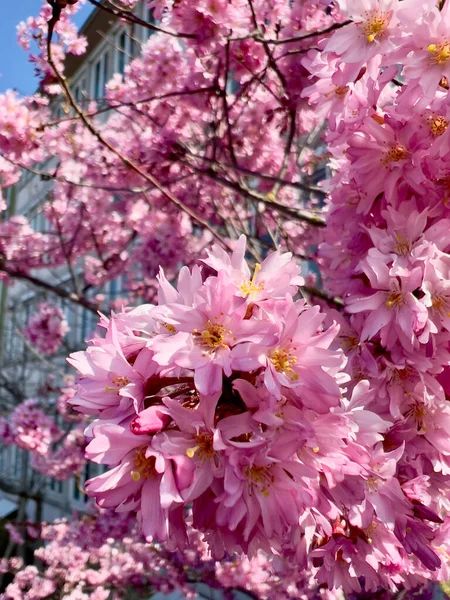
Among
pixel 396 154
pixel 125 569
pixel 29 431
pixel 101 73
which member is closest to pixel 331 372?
pixel 396 154

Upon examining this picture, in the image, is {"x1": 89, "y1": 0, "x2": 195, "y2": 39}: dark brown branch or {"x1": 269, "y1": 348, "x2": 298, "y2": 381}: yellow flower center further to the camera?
{"x1": 89, "y1": 0, "x2": 195, "y2": 39}: dark brown branch

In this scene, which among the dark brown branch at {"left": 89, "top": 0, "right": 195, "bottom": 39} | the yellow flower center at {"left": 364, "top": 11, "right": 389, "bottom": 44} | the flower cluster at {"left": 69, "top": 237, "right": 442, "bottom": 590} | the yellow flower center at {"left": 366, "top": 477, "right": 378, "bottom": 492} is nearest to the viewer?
the flower cluster at {"left": 69, "top": 237, "right": 442, "bottom": 590}

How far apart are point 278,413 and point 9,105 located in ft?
11.6

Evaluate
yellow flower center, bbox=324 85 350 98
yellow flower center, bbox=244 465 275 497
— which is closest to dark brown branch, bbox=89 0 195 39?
yellow flower center, bbox=324 85 350 98

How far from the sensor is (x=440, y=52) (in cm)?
127

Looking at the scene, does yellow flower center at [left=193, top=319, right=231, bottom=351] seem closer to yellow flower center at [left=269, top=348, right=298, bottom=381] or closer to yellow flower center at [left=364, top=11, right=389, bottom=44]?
yellow flower center at [left=269, top=348, right=298, bottom=381]

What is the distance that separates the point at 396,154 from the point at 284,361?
73 cm

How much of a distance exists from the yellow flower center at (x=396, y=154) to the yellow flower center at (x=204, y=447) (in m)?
0.87

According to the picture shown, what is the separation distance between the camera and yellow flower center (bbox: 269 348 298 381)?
3.18 feet

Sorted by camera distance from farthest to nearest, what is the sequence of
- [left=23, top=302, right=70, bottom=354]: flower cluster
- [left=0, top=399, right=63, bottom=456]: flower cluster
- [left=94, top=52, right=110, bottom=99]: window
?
[left=94, top=52, right=110, bottom=99]: window, [left=23, top=302, right=70, bottom=354]: flower cluster, [left=0, top=399, right=63, bottom=456]: flower cluster

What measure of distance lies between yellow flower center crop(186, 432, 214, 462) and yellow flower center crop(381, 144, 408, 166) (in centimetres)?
87

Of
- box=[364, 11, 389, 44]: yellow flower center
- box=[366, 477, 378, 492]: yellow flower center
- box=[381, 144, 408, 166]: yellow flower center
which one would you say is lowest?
box=[366, 477, 378, 492]: yellow flower center

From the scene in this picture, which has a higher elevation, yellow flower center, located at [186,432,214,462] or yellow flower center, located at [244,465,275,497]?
yellow flower center, located at [186,432,214,462]

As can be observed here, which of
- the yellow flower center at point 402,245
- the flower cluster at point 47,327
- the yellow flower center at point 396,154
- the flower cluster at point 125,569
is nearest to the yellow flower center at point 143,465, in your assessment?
the yellow flower center at point 402,245
